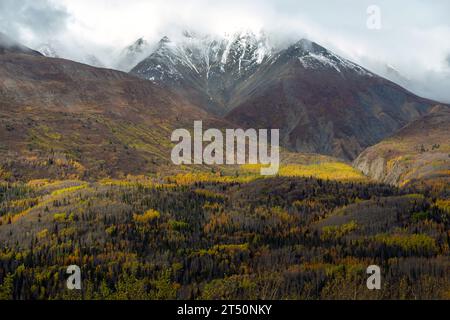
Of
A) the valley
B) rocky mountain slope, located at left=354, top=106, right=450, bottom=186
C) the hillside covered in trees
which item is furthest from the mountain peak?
the hillside covered in trees

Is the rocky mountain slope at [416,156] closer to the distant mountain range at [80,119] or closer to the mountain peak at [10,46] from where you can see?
the distant mountain range at [80,119]

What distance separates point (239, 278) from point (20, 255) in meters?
10.6

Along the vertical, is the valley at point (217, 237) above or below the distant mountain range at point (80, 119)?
below

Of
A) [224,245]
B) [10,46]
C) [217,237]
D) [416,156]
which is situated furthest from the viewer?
[10,46]

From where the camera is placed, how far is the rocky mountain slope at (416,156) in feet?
220

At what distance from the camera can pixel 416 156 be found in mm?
90438

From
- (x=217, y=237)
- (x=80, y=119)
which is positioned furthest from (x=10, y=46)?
(x=217, y=237)

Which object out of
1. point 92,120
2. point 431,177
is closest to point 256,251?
point 431,177

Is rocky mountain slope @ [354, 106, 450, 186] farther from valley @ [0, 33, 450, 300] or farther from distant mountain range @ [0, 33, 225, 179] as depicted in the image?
distant mountain range @ [0, 33, 225, 179]

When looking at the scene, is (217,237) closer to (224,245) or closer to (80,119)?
(224,245)

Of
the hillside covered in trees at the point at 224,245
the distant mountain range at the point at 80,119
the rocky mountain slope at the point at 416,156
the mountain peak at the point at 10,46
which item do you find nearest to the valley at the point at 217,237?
the hillside covered in trees at the point at 224,245

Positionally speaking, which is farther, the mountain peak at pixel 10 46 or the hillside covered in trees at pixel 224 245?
the mountain peak at pixel 10 46

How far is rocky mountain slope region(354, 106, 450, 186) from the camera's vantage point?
6694 centimetres

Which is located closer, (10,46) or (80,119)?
(80,119)
